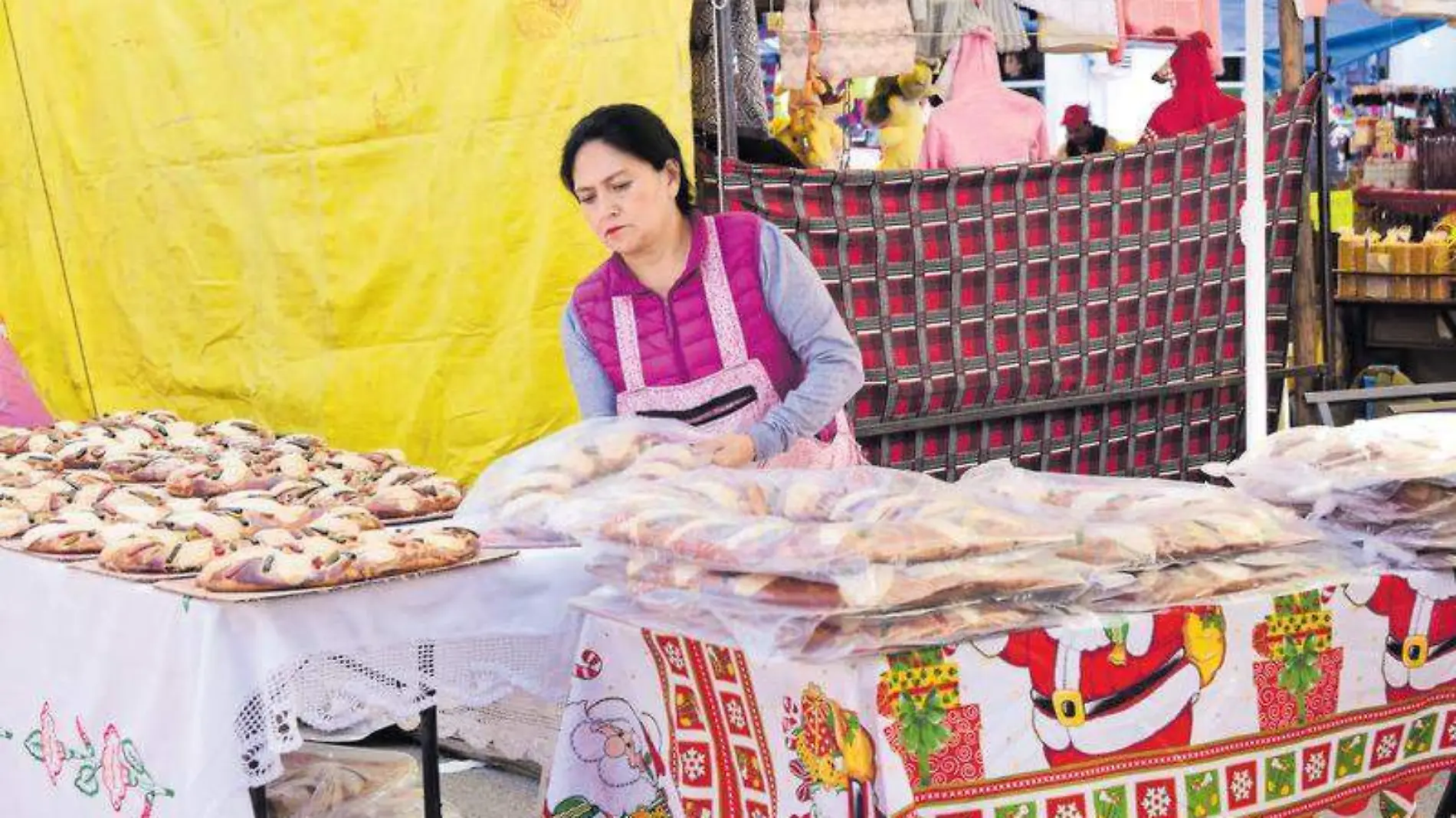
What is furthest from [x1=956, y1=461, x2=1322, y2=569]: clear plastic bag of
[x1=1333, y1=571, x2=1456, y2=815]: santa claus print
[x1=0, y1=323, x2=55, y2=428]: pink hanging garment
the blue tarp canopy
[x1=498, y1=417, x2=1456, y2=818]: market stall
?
the blue tarp canopy

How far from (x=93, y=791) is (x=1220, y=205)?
444 centimetres

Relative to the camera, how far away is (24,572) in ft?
10.4

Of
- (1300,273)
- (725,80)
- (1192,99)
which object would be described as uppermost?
(725,80)

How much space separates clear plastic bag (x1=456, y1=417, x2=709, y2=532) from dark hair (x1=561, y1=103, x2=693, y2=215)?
626mm

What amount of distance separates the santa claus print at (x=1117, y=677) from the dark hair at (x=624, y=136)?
1555 mm

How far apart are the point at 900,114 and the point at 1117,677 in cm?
467

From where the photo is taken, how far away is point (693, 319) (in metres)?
3.55

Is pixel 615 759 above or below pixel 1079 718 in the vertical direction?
below

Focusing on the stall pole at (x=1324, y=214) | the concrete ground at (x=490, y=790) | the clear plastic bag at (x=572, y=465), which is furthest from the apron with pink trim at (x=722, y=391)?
the stall pole at (x=1324, y=214)

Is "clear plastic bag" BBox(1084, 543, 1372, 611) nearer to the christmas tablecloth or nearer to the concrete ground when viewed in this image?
the christmas tablecloth

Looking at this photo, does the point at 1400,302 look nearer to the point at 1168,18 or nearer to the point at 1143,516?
the point at 1168,18

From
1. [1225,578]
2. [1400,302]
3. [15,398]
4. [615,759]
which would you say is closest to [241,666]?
[615,759]

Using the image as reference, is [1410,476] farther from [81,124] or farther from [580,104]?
[81,124]

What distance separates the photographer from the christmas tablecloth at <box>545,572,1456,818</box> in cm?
216
